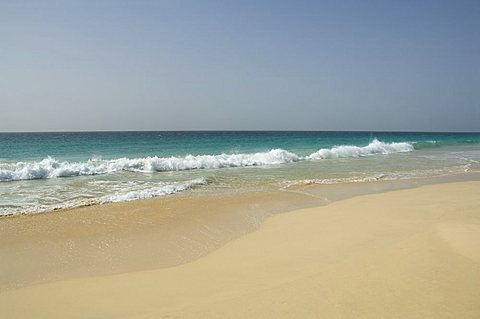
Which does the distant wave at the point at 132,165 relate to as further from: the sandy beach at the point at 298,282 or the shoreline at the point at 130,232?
the sandy beach at the point at 298,282

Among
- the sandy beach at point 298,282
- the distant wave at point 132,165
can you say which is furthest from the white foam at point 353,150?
the sandy beach at point 298,282

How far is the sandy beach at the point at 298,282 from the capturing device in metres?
3.63

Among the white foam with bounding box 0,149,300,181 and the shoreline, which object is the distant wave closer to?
the white foam with bounding box 0,149,300,181

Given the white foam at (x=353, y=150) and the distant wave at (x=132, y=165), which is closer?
the distant wave at (x=132, y=165)

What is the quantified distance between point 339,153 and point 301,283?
25.7 metres

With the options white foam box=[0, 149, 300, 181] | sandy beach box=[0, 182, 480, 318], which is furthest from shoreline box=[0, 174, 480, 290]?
white foam box=[0, 149, 300, 181]

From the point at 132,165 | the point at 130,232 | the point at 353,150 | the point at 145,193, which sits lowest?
the point at 130,232

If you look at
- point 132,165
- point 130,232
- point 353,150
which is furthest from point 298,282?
point 353,150

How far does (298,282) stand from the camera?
4270 millimetres

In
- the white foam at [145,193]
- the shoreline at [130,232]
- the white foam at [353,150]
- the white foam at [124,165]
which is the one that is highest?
the white foam at [353,150]

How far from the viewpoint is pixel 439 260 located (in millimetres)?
4828

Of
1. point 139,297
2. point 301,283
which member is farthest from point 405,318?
point 139,297

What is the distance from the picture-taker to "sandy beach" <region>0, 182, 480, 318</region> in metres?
3.63

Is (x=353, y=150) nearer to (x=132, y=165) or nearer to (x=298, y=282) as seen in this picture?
(x=132, y=165)
